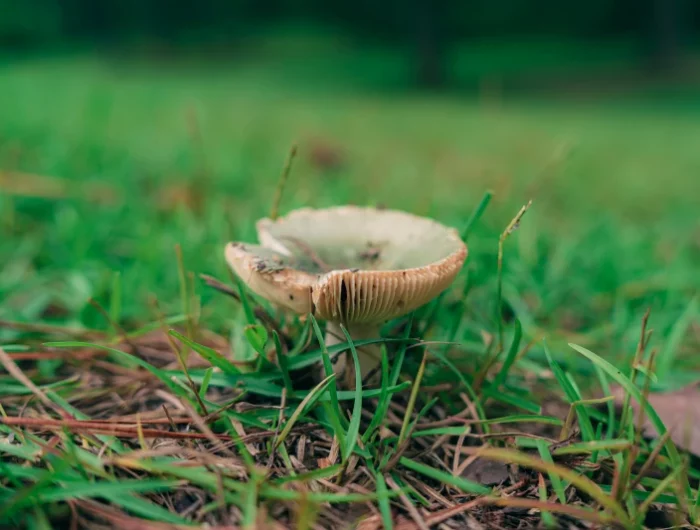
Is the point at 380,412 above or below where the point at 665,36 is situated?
below

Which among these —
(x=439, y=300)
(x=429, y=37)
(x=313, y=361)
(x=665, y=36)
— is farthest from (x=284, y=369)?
(x=665, y=36)

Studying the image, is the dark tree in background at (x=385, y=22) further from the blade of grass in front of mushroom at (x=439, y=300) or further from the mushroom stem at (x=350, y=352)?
the mushroom stem at (x=350, y=352)

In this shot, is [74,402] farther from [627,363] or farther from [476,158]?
[476,158]

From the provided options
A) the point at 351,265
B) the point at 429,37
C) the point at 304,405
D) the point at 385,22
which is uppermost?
the point at 385,22

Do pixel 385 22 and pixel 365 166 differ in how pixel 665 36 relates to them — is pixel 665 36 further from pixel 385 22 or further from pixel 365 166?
pixel 365 166

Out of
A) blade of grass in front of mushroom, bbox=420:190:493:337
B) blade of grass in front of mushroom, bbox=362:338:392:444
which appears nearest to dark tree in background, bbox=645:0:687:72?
blade of grass in front of mushroom, bbox=420:190:493:337

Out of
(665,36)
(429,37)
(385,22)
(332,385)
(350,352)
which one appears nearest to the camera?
(332,385)
